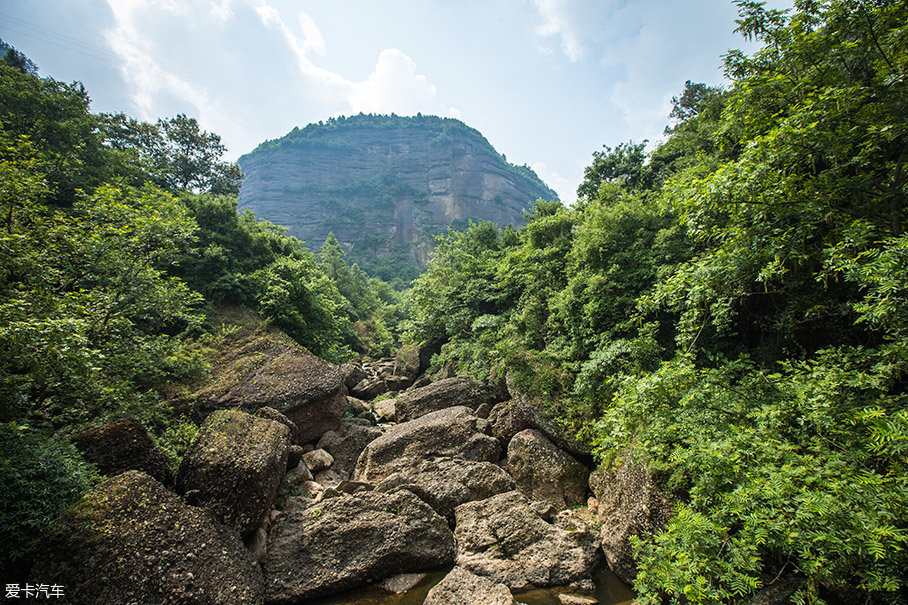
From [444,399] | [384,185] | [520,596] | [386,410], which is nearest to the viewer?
[520,596]

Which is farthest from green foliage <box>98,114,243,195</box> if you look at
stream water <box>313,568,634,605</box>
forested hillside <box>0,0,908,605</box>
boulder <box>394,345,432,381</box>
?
stream water <box>313,568,634,605</box>

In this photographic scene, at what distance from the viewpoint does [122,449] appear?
238 inches

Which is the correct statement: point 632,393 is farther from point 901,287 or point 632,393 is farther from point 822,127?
point 822,127

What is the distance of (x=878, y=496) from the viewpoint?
332cm

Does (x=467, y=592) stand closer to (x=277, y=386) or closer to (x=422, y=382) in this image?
(x=277, y=386)

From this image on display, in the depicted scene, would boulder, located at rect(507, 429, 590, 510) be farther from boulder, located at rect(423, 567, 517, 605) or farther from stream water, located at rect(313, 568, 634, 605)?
boulder, located at rect(423, 567, 517, 605)

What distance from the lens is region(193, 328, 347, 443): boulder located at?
390 inches

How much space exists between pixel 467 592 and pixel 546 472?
12.4 ft

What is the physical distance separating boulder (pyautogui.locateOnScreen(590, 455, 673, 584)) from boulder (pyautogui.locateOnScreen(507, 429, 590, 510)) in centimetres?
107

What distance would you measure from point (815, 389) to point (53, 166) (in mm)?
20915

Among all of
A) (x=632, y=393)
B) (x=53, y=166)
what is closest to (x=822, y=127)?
(x=632, y=393)

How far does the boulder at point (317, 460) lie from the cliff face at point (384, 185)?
229 feet

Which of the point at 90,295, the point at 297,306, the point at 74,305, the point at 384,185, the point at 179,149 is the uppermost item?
the point at 384,185

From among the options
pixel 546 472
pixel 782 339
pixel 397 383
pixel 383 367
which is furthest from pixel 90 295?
pixel 383 367
